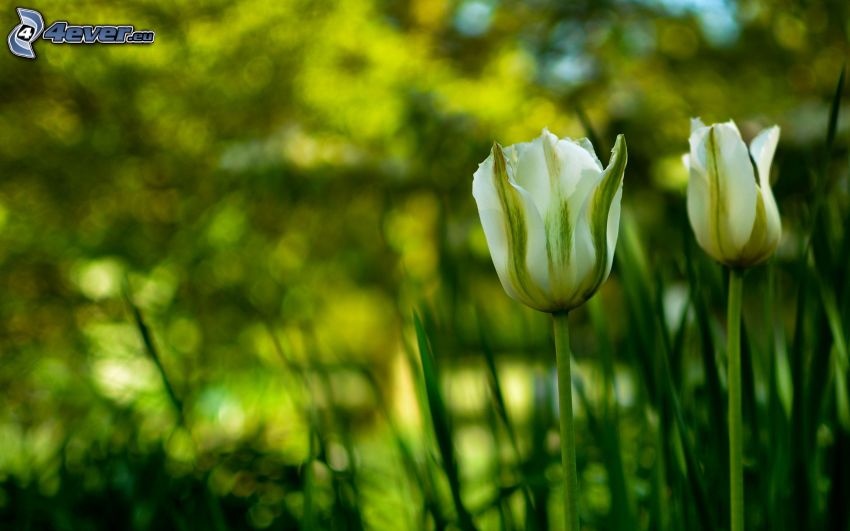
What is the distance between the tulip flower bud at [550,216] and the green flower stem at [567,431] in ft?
0.09

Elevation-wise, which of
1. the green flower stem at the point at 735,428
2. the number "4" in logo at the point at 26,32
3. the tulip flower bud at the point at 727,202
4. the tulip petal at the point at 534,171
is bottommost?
the green flower stem at the point at 735,428

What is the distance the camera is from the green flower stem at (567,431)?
1.13 feet

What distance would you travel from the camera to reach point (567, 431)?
1.14 feet

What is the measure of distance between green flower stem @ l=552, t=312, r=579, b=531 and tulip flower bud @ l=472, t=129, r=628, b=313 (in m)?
0.03

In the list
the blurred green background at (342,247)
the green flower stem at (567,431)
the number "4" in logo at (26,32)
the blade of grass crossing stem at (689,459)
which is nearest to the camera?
the green flower stem at (567,431)

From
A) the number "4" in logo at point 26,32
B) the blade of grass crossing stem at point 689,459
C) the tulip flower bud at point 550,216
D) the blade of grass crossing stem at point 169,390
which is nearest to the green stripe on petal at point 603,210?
the tulip flower bud at point 550,216

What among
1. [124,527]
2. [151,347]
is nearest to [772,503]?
[151,347]

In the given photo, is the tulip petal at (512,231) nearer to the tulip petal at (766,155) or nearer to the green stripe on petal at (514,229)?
the green stripe on petal at (514,229)

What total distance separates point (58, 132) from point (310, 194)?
651 millimetres

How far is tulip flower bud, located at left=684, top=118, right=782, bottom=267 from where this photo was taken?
1.43 ft

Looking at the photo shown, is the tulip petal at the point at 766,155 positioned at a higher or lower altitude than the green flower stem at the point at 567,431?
higher

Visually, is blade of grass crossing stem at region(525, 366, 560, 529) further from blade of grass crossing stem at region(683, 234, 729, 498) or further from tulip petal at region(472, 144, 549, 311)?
tulip petal at region(472, 144, 549, 311)

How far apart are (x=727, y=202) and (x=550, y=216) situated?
0.42 feet

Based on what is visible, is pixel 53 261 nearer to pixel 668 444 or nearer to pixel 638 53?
pixel 668 444
